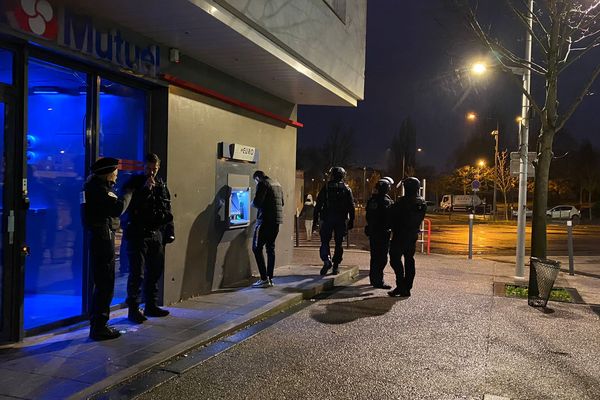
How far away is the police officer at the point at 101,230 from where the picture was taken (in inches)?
211

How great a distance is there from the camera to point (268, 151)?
1012cm

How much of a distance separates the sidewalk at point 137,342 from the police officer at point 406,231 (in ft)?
4.43

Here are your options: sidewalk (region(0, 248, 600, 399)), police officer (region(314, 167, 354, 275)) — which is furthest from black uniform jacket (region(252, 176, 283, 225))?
police officer (region(314, 167, 354, 275))

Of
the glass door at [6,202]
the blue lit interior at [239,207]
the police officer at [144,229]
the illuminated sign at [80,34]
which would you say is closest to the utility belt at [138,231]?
the police officer at [144,229]

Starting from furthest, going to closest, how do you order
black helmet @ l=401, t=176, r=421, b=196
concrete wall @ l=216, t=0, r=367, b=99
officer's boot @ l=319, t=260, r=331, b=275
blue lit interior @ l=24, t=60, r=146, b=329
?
officer's boot @ l=319, t=260, r=331, b=275 < black helmet @ l=401, t=176, r=421, b=196 < concrete wall @ l=216, t=0, r=367, b=99 < blue lit interior @ l=24, t=60, r=146, b=329

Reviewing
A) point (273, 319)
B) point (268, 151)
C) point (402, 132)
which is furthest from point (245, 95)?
point (402, 132)

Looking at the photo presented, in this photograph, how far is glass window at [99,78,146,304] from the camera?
6582 mm

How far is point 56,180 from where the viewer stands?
6.15 metres

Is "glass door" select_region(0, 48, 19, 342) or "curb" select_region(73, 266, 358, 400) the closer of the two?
"curb" select_region(73, 266, 358, 400)

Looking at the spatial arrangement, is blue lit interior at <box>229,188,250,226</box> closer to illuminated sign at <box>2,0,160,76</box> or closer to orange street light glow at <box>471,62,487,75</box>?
illuminated sign at <box>2,0,160,76</box>

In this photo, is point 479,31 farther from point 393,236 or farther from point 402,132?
point 402,132

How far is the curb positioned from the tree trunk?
3461mm

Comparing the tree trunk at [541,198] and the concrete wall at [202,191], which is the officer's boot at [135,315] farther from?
the tree trunk at [541,198]

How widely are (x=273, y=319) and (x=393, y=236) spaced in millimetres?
2705
